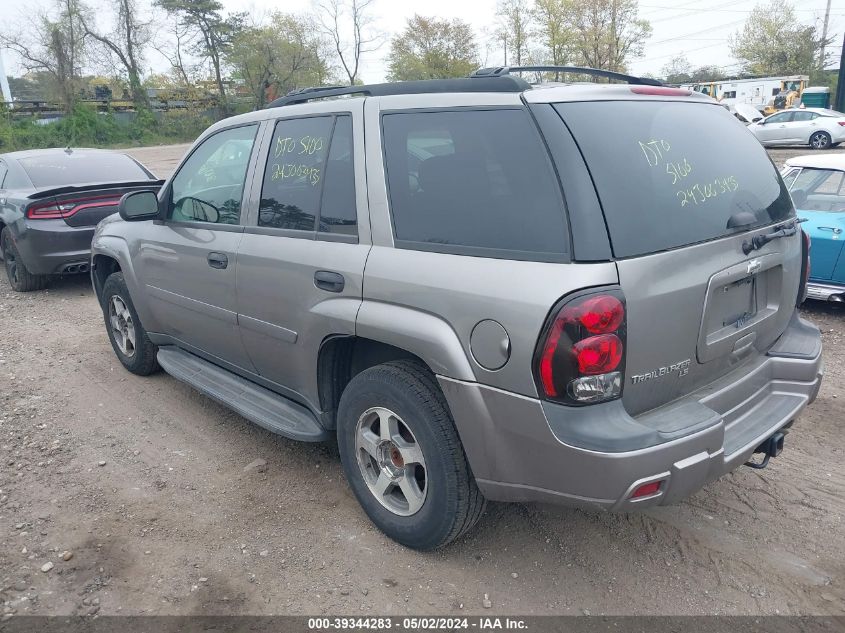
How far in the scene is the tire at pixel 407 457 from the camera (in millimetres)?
2680

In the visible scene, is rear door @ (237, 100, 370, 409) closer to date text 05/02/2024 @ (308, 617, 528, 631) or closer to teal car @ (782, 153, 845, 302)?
date text 05/02/2024 @ (308, 617, 528, 631)

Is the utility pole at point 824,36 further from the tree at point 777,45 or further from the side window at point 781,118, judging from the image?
the side window at point 781,118

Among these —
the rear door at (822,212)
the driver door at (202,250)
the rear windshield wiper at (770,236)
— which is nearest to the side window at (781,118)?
the rear door at (822,212)

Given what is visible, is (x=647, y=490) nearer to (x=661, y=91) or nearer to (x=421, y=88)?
(x=661, y=91)

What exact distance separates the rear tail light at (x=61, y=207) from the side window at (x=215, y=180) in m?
3.77

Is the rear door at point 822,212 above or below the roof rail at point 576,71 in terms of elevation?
below

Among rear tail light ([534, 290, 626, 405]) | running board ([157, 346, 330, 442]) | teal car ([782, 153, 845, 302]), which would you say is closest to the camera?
rear tail light ([534, 290, 626, 405])

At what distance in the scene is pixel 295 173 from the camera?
339 centimetres

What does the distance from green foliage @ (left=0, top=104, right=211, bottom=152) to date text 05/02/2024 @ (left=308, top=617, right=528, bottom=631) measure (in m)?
39.4

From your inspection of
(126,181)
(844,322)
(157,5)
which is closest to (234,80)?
(157,5)

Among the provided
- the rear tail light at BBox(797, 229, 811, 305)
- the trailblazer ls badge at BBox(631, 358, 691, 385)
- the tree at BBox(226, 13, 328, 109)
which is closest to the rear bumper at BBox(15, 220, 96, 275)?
the trailblazer ls badge at BBox(631, 358, 691, 385)

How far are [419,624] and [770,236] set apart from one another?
2179mm

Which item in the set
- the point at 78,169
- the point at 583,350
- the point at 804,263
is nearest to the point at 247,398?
the point at 583,350

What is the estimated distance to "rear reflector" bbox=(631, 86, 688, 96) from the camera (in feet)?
9.15
